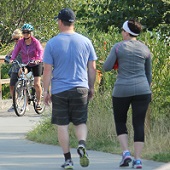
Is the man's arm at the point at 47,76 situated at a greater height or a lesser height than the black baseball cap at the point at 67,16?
lesser

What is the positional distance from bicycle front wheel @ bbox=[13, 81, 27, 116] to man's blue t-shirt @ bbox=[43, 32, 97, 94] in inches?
268

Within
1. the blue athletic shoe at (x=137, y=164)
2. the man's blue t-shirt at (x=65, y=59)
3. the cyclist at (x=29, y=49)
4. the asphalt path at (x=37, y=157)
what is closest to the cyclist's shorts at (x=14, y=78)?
the cyclist at (x=29, y=49)

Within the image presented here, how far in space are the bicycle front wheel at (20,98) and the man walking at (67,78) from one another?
22.0ft

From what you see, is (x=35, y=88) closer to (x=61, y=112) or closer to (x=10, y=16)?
(x=61, y=112)

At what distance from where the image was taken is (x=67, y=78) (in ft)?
29.8

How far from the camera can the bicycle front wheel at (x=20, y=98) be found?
15.9m

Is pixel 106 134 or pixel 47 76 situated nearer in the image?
pixel 47 76

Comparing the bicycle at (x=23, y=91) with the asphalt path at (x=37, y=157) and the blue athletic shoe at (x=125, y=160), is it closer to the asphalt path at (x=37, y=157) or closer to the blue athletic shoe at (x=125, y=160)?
the asphalt path at (x=37, y=157)

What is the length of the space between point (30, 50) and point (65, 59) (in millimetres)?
6679

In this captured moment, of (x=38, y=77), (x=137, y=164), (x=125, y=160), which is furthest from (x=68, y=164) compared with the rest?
(x=38, y=77)

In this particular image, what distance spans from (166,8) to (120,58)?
10.2 feet

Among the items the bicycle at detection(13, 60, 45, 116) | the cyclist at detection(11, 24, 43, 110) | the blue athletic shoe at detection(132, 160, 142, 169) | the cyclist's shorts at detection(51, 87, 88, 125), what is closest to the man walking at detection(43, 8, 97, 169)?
the cyclist's shorts at detection(51, 87, 88, 125)

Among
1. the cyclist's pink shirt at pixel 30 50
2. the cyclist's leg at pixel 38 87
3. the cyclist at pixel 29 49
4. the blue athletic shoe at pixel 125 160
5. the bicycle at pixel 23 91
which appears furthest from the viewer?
the cyclist's leg at pixel 38 87

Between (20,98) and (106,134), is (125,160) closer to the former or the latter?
(106,134)
